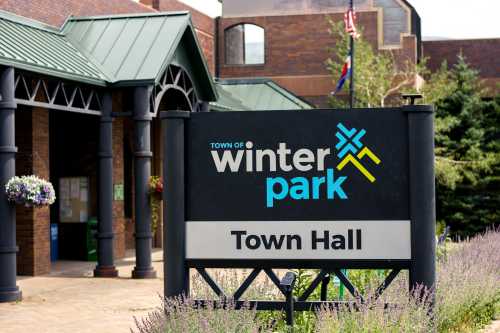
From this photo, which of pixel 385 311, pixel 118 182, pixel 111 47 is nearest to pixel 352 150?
pixel 385 311

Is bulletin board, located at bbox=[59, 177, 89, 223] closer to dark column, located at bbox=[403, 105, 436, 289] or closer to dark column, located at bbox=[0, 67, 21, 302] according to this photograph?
dark column, located at bbox=[0, 67, 21, 302]

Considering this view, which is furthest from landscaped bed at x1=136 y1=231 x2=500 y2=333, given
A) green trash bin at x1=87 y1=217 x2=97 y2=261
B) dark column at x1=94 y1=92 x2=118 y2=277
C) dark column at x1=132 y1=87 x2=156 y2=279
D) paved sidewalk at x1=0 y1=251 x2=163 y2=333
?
green trash bin at x1=87 y1=217 x2=97 y2=261

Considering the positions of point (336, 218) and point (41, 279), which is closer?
point (336, 218)

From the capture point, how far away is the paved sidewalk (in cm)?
1260

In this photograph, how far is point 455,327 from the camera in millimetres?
10070

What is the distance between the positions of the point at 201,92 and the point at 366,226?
14.8 m

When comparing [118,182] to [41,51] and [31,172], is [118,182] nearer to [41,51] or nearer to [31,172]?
[31,172]

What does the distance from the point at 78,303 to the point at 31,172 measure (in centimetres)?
492

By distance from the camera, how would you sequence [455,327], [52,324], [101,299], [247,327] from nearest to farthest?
[247,327]
[455,327]
[52,324]
[101,299]

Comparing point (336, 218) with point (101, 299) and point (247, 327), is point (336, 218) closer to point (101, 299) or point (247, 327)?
point (247, 327)

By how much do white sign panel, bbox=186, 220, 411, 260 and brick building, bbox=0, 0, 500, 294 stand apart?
8010mm

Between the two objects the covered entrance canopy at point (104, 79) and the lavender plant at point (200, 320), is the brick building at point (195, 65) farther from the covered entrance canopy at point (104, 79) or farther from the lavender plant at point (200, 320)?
the lavender plant at point (200, 320)

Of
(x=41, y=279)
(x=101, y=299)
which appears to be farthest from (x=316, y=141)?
(x=41, y=279)

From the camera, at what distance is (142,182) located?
63.9 ft
